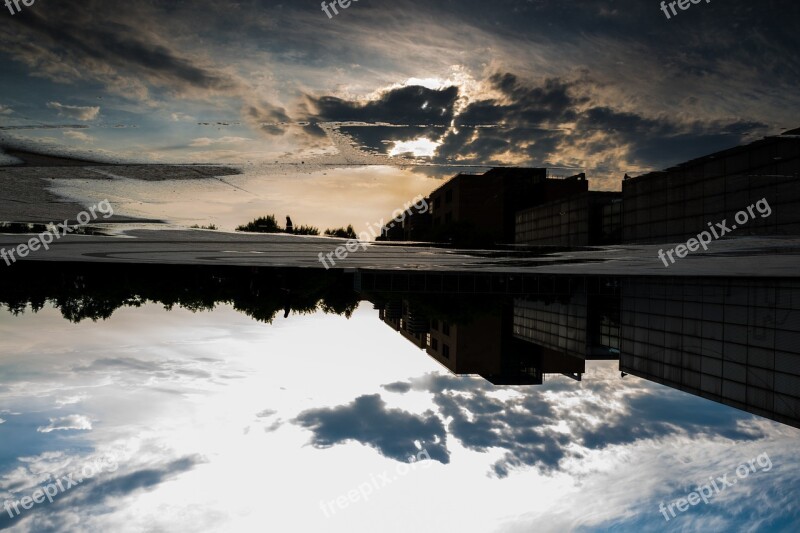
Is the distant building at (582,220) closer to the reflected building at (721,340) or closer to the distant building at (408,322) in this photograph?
the reflected building at (721,340)

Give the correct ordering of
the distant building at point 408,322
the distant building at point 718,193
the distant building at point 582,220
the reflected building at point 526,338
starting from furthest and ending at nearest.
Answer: the distant building at point 408,322
the distant building at point 582,220
the reflected building at point 526,338
the distant building at point 718,193

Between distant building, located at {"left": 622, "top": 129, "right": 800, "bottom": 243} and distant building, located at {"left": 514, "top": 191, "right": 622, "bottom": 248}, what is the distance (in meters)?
3.76

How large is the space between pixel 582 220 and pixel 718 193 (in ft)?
65.4

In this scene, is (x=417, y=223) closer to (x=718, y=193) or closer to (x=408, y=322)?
(x=408, y=322)

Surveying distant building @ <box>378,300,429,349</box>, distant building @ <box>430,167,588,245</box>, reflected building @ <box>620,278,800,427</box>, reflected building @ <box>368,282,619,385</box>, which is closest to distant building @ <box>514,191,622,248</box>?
reflected building @ <box>368,282,619,385</box>

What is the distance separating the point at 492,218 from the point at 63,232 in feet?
245

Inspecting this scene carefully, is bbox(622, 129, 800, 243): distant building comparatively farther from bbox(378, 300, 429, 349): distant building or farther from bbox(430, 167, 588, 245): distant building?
bbox(378, 300, 429, 349): distant building

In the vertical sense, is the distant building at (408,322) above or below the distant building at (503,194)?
below

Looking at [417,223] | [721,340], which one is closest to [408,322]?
[417,223]

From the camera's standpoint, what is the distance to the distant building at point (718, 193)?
98.3ft

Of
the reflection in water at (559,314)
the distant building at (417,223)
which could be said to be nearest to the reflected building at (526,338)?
the reflection in water at (559,314)

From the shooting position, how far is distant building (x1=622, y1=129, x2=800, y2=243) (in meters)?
30.0

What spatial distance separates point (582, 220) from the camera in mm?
55438

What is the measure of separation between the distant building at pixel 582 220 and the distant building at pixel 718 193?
376cm
